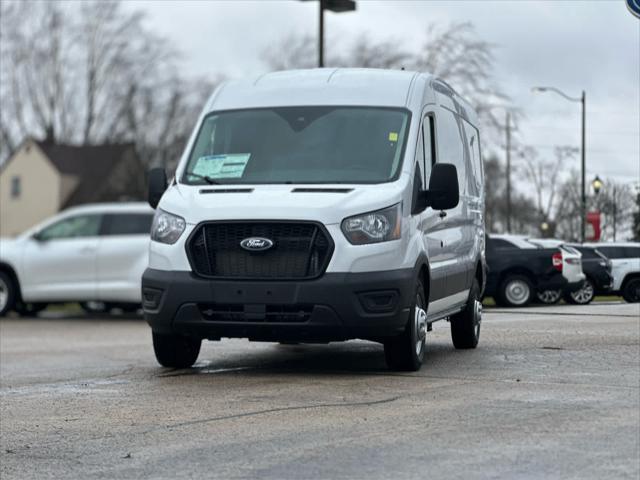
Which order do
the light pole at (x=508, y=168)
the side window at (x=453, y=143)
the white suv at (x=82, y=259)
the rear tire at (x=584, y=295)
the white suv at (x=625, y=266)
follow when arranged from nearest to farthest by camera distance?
1. the side window at (x=453, y=143)
2. the white suv at (x=625, y=266)
3. the rear tire at (x=584, y=295)
4. the white suv at (x=82, y=259)
5. the light pole at (x=508, y=168)

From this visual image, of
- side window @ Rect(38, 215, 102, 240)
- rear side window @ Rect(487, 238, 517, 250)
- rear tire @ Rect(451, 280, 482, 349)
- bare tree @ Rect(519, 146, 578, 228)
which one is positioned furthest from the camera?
rear side window @ Rect(487, 238, 517, 250)

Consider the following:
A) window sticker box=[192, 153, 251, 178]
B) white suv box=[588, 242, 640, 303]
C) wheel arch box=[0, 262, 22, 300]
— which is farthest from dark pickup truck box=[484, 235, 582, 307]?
wheel arch box=[0, 262, 22, 300]

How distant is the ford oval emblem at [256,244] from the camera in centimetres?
1027

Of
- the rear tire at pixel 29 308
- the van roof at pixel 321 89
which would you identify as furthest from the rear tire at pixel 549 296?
the rear tire at pixel 29 308

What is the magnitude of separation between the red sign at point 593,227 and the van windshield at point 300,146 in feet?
8.87

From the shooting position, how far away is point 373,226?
10.4 meters

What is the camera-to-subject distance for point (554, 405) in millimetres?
8656

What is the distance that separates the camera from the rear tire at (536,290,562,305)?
688 inches

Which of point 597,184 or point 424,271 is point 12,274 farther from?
point 424,271

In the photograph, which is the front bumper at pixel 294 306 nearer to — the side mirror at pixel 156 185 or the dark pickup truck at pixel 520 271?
the side mirror at pixel 156 185

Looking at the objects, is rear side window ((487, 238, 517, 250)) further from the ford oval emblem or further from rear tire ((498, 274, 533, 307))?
the ford oval emblem

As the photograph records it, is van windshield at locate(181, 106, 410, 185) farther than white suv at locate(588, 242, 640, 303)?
No

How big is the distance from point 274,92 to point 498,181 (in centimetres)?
2272

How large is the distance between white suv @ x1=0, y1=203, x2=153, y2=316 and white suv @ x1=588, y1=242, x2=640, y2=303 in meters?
9.67
